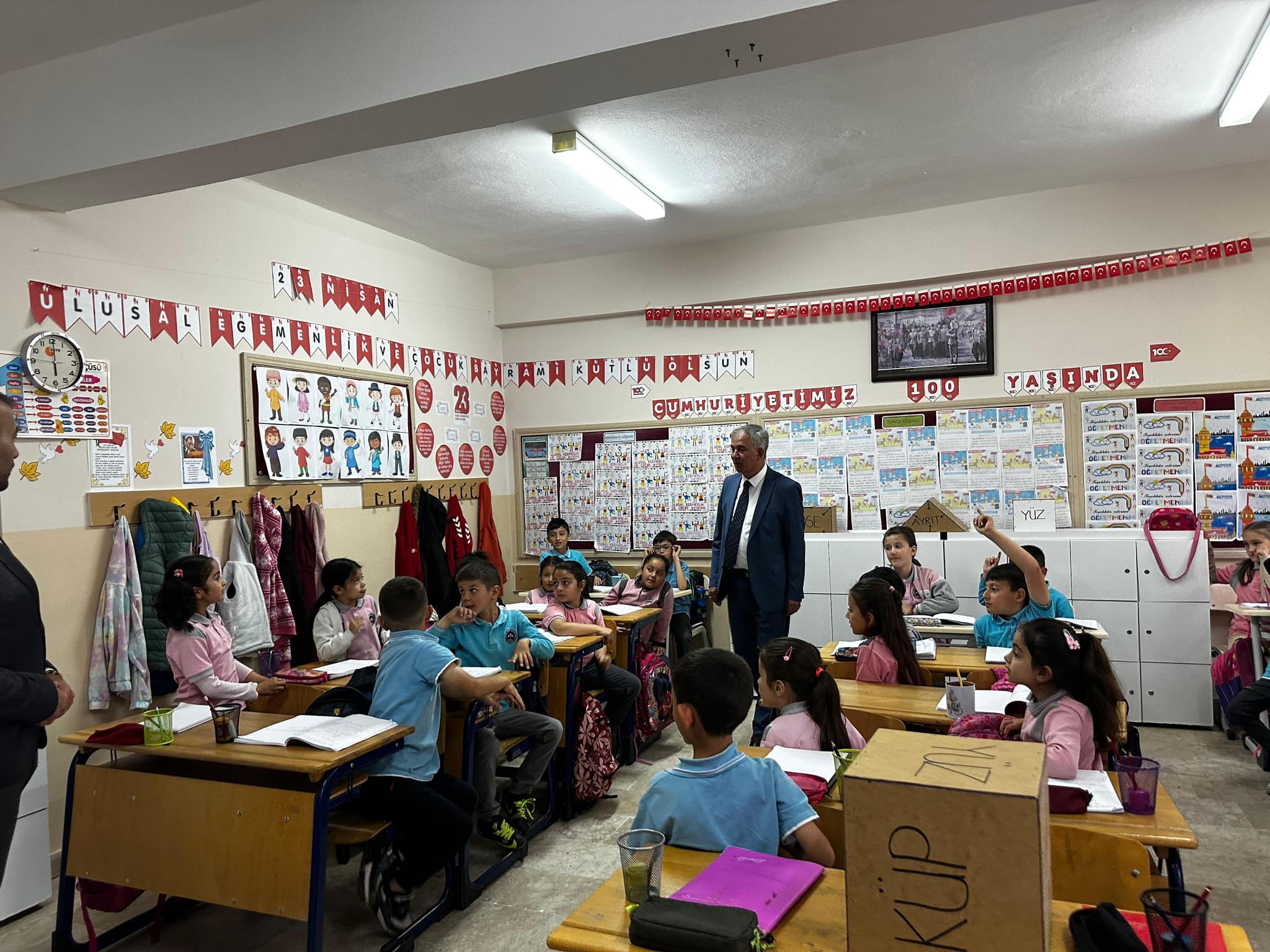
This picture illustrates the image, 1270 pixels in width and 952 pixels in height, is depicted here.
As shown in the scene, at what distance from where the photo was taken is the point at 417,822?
2.62m

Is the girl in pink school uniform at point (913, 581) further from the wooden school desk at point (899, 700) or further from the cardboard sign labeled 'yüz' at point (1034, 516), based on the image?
the wooden school desk at point (899, 700)

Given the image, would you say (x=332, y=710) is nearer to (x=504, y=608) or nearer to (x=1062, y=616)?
(x=504, y=608)

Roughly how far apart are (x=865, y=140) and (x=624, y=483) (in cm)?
306

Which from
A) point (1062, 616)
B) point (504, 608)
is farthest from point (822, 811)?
point (1062, 616)

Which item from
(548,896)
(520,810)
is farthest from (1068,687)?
(520,810)

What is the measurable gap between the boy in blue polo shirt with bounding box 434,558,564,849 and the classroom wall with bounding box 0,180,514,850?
1577mm

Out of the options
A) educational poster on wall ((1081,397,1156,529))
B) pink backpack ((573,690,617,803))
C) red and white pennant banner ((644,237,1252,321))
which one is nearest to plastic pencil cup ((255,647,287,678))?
pink backpack ((573,690,617,803))

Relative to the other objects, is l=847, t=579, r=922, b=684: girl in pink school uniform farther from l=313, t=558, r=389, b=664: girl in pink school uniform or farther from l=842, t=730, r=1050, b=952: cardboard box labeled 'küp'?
l=313, t=558, r=389, b=664: girl in pink school uniform

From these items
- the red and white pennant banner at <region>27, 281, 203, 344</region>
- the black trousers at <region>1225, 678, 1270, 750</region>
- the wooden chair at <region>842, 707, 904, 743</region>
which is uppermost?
the red and white pennant banner at <region>27, 281, 203, 344</region>

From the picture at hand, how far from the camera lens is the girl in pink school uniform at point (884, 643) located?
10.3 feet

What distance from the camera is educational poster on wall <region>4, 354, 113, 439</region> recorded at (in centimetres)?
337

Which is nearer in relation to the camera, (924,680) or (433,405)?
(924,680)

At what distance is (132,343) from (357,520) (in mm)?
1671

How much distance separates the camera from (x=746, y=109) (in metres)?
3.89
